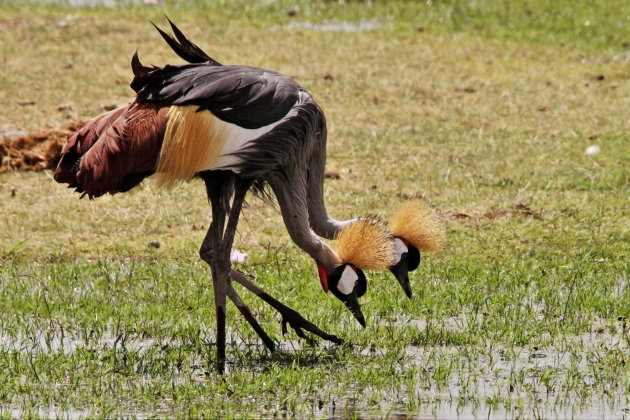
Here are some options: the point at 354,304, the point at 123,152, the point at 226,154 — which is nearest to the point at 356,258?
the point at 354,304

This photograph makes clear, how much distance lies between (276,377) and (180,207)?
12.9ft

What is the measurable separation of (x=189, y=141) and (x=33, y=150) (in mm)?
4785

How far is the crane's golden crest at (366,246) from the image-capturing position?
5742 millimetres

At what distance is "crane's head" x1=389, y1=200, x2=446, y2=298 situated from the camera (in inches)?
235

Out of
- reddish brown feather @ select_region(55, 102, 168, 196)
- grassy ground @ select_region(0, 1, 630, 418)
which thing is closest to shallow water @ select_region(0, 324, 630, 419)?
grassy ground @ select_region(0, 1, 630, 418)

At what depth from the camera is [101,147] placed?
552 centimetres

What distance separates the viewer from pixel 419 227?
5969 millimetres

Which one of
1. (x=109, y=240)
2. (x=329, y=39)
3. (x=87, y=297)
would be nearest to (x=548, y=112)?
(x=329, y=39)

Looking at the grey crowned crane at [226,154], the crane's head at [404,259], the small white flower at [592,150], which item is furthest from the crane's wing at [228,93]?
the small white flower at [592,150]

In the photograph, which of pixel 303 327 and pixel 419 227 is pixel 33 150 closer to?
pixel 303 327

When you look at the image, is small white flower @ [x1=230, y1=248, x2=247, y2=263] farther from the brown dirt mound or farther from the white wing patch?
the brown dirt mound

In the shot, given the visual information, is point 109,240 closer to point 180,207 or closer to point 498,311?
point 180,207

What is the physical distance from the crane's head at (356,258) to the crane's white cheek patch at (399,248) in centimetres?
9

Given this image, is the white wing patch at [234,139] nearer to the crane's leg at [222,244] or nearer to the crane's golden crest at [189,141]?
the crane's golden crest at [189,141]
